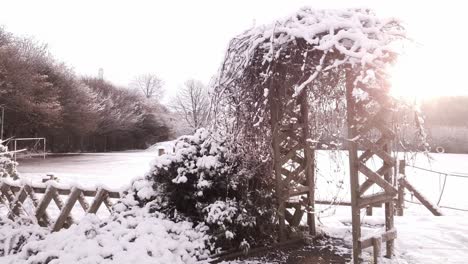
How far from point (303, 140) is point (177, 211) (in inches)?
94.7

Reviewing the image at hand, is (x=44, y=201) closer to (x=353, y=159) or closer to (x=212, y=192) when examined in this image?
(x=212, y=192)

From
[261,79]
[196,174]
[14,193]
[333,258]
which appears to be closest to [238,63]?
[261,79]

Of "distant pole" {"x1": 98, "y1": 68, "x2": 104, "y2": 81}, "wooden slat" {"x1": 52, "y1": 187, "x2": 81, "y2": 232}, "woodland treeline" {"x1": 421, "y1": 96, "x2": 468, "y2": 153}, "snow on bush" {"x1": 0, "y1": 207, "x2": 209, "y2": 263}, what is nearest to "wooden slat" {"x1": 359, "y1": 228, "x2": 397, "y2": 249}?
"snow on bush" {"x1": 0, "y1": 207, "x2": 209, "y2": 263}

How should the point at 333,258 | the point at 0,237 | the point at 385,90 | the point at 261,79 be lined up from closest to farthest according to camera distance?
the point at 385,90 → the point at 261,79 → the point at 333,258 → the point at 0,237

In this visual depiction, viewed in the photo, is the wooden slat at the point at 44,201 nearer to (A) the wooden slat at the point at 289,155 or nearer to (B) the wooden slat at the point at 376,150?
(A) the wooden slat at the point at 289,155

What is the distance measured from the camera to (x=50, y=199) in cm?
671

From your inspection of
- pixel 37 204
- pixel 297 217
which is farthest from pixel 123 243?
pixel 297 217

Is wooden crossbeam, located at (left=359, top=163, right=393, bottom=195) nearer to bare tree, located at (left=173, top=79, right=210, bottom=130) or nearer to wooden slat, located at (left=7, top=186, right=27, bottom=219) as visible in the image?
wooden slat, located at (left=7, top=186, right=27, bottom=219)

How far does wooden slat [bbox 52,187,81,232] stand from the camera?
6.43m

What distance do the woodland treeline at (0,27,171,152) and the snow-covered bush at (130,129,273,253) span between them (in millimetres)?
23779

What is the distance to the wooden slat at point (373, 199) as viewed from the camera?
5.08 meters

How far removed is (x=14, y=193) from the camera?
767 cm

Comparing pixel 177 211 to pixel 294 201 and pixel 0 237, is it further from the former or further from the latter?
pixel 0 237

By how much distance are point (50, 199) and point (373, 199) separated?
17.5 feet
